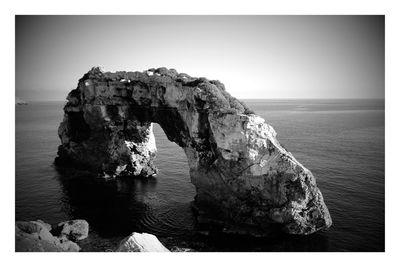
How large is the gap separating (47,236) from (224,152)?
19.2 meters

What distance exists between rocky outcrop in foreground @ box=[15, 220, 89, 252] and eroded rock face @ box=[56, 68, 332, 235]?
13.9m

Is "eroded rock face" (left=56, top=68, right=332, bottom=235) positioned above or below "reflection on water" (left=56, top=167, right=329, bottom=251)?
above

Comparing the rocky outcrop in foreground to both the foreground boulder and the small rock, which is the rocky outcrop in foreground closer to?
the small rock

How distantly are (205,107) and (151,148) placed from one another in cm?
2307

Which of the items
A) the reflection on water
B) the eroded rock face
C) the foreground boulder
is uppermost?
the eroded rock face

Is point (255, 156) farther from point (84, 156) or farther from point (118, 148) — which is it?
point (84, 156)

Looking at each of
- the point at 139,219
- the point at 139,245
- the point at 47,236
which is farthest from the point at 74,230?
the point at 139,245

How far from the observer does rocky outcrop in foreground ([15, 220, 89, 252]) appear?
21.5 m

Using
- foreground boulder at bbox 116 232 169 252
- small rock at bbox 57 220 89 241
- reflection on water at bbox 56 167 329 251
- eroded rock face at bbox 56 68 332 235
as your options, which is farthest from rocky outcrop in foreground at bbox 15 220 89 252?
eroded rock face at bbox 56 68 332 235

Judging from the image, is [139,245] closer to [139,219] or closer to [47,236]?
[47,236]

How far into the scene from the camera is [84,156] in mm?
53094
